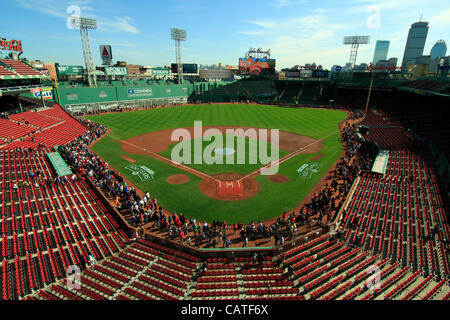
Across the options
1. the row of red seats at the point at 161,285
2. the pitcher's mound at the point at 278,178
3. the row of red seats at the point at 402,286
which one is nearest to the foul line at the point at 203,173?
the pitcher's mound at the point at 278,178

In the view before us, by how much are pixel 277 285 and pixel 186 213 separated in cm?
992

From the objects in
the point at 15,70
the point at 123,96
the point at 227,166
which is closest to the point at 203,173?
the point at 227,166

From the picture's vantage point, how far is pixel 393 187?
2425cm

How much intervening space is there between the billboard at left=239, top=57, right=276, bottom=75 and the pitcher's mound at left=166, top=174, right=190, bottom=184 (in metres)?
79.0

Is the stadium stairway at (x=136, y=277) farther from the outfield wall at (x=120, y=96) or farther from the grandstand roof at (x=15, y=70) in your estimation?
the outfield wall at (x=120, y=96)

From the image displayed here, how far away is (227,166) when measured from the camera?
100 ft

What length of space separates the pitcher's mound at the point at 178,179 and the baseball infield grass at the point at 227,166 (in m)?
0.59

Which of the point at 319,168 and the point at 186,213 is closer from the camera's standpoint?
the point at 186,213

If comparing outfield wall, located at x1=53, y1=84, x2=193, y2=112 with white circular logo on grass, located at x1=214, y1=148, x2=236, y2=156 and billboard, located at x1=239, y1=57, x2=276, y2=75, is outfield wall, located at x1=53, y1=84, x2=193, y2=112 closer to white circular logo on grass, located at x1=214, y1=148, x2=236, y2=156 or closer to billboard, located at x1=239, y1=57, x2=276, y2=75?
billboard, located at x1=239, y1=57, x2=276, y2=75

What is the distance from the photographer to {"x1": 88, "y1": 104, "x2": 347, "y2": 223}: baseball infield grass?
22.1 m
